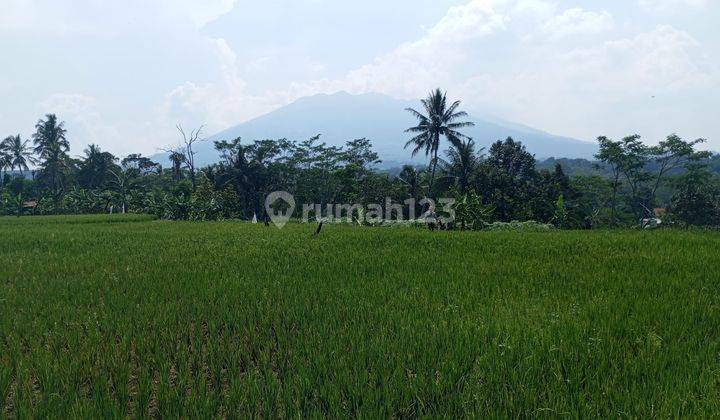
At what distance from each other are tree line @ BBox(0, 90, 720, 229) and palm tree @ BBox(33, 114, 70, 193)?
3.9 inches

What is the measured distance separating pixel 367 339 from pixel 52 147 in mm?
43385

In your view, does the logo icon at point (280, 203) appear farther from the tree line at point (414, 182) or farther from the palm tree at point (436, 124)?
the palm tree at point (436, 124)

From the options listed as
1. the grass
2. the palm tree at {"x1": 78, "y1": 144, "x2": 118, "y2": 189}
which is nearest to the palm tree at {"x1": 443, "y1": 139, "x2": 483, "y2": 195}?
the grass

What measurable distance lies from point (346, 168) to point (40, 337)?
26854mm

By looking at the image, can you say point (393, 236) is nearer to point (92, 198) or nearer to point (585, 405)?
point (585, 405)

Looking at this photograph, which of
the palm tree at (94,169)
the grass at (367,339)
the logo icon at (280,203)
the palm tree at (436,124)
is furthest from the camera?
the palm tree at (94,169)

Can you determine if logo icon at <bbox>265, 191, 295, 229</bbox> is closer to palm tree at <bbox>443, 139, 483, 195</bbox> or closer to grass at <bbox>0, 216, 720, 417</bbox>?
palm tree at <bbox>443, 139, 483, 195</bbox>

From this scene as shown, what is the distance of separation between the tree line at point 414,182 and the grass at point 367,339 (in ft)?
36.3

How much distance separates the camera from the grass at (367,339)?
2.47m

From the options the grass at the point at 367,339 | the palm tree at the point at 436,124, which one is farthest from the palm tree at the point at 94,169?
the grass at the point at 367,339

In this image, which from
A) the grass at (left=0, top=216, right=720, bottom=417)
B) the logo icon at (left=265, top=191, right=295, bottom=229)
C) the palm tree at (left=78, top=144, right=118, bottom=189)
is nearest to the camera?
the grass at (left=0, top=216, right=720, bottom=417)

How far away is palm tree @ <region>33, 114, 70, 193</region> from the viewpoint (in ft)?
121

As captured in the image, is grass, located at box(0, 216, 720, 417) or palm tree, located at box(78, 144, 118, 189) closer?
grass, located at box(0, 216, 720, 417)

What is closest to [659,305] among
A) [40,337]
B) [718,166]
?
[40,337]
